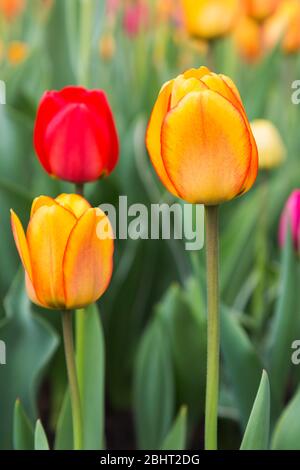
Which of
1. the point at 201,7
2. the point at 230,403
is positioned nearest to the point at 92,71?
the point at 201,7

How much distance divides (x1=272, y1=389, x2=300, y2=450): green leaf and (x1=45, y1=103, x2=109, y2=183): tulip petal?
290 mm

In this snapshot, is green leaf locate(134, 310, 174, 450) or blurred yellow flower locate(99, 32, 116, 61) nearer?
green leaf locate(134, 310, 174, 450)

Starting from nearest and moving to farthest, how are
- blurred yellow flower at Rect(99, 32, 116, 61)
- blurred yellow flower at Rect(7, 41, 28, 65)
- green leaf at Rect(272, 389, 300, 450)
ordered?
1. green leaf at Rect(272, 389, 300, 450)
2. blurred yellow flower at Rect(7, 41, 28, 65)
3. blurred yellow flower at Rect(99, 32, 116, 61)

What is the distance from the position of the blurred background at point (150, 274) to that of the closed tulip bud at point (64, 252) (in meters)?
0.26

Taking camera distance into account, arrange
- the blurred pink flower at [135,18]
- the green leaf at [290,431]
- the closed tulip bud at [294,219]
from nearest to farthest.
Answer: the green leaf at [290,431] < the closed tulip bud at [294,219] < the blurred pink flower at [135,18]

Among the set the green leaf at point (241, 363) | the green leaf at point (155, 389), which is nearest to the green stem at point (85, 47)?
the green leaf at point (155, 389)

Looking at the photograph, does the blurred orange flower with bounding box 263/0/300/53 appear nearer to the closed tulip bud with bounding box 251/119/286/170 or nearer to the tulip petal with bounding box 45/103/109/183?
the closed tulip bud with bounding box 251/119/286/170

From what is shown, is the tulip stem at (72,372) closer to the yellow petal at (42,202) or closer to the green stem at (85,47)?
the yellow petal at (42,202)

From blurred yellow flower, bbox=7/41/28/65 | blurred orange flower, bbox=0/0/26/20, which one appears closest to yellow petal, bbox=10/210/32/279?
blurred yellow flower, bbox=7/41/28/65

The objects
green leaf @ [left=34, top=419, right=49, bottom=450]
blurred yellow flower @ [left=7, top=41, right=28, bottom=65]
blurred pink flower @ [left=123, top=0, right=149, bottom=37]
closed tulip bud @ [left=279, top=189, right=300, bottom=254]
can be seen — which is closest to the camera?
green leaf @ [left=34, top=419, right=49, bottom=450]

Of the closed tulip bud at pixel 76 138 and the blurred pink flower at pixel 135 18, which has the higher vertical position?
the blurred pink flower at pixel 135 18

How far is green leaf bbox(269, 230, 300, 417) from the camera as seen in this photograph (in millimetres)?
1045

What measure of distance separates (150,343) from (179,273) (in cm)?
29

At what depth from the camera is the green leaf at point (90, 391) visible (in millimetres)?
922
